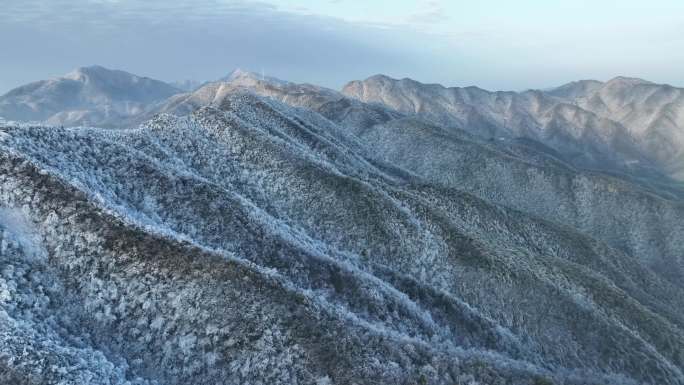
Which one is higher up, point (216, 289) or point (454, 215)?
point (216, 289)

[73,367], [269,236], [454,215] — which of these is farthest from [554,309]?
[73,367]

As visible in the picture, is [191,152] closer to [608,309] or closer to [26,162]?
[26,162]

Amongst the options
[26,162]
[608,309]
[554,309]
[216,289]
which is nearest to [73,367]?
[216,289]

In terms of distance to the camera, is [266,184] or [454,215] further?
[454,215]

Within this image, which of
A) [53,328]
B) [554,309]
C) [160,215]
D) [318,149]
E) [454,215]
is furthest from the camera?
[318,149]

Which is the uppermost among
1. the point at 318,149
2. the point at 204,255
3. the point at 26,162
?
the point at 26,162

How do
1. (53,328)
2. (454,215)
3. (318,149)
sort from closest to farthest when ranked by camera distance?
(53,328) < (454,215) < (318,149)
